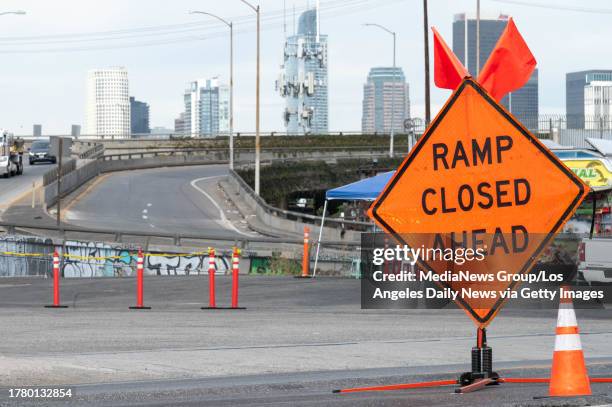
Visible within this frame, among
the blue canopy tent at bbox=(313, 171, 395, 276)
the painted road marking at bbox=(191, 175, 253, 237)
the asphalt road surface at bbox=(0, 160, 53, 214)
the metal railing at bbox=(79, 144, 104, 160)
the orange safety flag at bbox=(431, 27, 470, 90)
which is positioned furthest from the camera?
the metal railing at bbox=(79, 144, 104, 160)

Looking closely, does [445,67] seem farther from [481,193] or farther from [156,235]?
[156,235]

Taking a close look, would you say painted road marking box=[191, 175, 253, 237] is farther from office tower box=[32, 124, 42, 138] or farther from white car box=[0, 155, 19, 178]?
office tower box=[32, 124, 42, 138]

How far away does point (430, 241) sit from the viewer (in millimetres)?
10930

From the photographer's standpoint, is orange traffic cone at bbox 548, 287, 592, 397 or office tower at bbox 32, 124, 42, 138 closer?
orange traffic cone at bbox 548, 287, 592, 397

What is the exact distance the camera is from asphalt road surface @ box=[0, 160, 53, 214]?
5762 cm

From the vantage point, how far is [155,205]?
2422 inches

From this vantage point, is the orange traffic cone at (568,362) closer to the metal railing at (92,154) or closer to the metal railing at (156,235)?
the metal railing at (156,235)

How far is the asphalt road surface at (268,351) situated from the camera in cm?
1087

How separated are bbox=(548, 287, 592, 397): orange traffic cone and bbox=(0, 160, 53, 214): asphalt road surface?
44.0 m

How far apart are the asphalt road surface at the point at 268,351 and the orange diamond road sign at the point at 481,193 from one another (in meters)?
1.39

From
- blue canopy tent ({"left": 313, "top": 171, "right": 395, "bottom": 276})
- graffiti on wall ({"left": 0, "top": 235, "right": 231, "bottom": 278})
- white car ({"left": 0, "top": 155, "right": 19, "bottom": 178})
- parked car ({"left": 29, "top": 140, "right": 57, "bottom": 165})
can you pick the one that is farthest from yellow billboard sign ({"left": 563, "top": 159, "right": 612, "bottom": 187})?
parked car ({"left": 29, "top": 140, "right": 57, "bottom": 165})

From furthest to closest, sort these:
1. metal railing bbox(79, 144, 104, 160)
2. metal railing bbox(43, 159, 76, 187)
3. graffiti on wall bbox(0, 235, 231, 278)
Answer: metal railing bbox(79, 144, 104, 160) → metal railing bbox(43, 159, 76, 187) → graffiti on wall bbox(0, 235, 231, 278)

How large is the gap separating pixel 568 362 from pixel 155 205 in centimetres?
5245

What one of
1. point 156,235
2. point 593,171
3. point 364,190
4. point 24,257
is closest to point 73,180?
point 24,257
